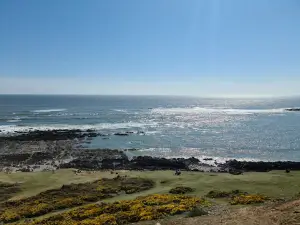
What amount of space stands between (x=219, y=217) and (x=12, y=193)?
20.7 m

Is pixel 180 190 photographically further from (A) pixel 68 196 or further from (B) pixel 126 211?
(A) pixel 68 196

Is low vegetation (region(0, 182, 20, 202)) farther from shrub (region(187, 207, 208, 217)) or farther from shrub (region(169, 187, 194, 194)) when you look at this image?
shrub (region(187, 207, 208, 217))

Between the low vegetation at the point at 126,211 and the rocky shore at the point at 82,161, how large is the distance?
19.3 meters

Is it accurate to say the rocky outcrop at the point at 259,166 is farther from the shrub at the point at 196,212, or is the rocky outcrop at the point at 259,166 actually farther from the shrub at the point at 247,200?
the shrub at the point at 196,212

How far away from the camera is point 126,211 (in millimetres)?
23125

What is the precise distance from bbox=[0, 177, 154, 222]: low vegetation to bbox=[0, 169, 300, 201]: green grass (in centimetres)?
164

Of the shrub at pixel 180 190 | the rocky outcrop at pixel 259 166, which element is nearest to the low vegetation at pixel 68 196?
the shrub at pixel 180 190

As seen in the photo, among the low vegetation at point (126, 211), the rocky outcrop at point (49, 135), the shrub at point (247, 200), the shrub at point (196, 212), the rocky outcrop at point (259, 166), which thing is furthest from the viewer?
the rocky outcrop at point (49, 135)

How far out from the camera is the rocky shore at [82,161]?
50188 millimetres

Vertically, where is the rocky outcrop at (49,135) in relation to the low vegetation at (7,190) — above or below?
A: below

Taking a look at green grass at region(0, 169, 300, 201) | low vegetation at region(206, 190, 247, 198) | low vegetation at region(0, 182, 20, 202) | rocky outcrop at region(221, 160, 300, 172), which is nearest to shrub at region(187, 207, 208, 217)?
low vegetation at region(206, 190, 247, 198)

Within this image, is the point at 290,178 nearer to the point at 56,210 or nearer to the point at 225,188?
the point at 225,188

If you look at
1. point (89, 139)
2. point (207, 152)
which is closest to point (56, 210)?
point (207, 152)

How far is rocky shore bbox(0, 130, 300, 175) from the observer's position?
50.2m
